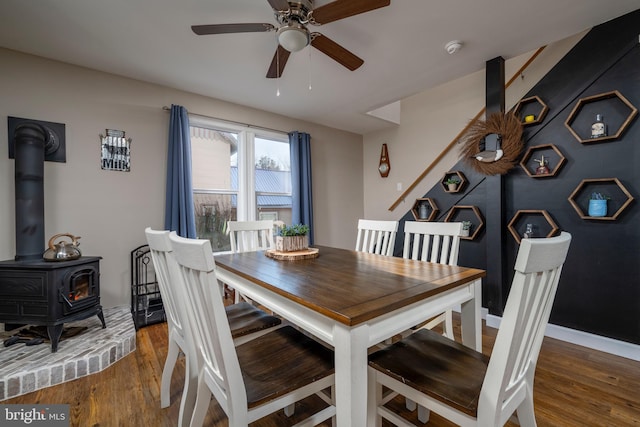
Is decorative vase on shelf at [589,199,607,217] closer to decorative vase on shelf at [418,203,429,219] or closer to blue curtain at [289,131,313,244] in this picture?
decorative vase on shelf at [418,203,429,219]

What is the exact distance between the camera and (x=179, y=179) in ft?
9.80

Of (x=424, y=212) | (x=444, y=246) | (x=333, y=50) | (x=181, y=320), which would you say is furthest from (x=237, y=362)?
(x=424, y=212)

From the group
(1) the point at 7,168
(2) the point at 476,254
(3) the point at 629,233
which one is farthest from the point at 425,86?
(1) the point at 7,168

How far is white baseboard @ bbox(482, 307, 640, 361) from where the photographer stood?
2.03 m

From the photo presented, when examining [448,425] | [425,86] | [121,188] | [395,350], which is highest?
[425,86]

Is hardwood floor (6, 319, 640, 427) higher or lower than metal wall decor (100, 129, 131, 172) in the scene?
lower

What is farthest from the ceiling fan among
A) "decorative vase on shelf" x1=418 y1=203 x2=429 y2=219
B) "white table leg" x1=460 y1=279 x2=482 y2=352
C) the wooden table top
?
"decorative vase on shelf" x1=418 y1=203 x2=429 y2=219

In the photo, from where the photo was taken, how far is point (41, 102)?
7.95 ft

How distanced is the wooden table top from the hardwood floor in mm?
810

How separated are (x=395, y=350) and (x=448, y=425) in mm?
637

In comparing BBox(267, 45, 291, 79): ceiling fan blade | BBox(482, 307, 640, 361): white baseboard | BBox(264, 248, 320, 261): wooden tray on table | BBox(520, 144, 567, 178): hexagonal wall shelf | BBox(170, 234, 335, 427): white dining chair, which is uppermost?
BBox(267, 45, 291, 79): ceiling fan blade

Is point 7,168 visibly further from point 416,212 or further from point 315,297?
point 416,212

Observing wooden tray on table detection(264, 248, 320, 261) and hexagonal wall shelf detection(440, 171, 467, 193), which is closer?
wooden tray on table detection(264, 248, 320, 261)

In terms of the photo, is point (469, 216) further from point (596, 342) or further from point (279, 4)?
point (279, 4)
